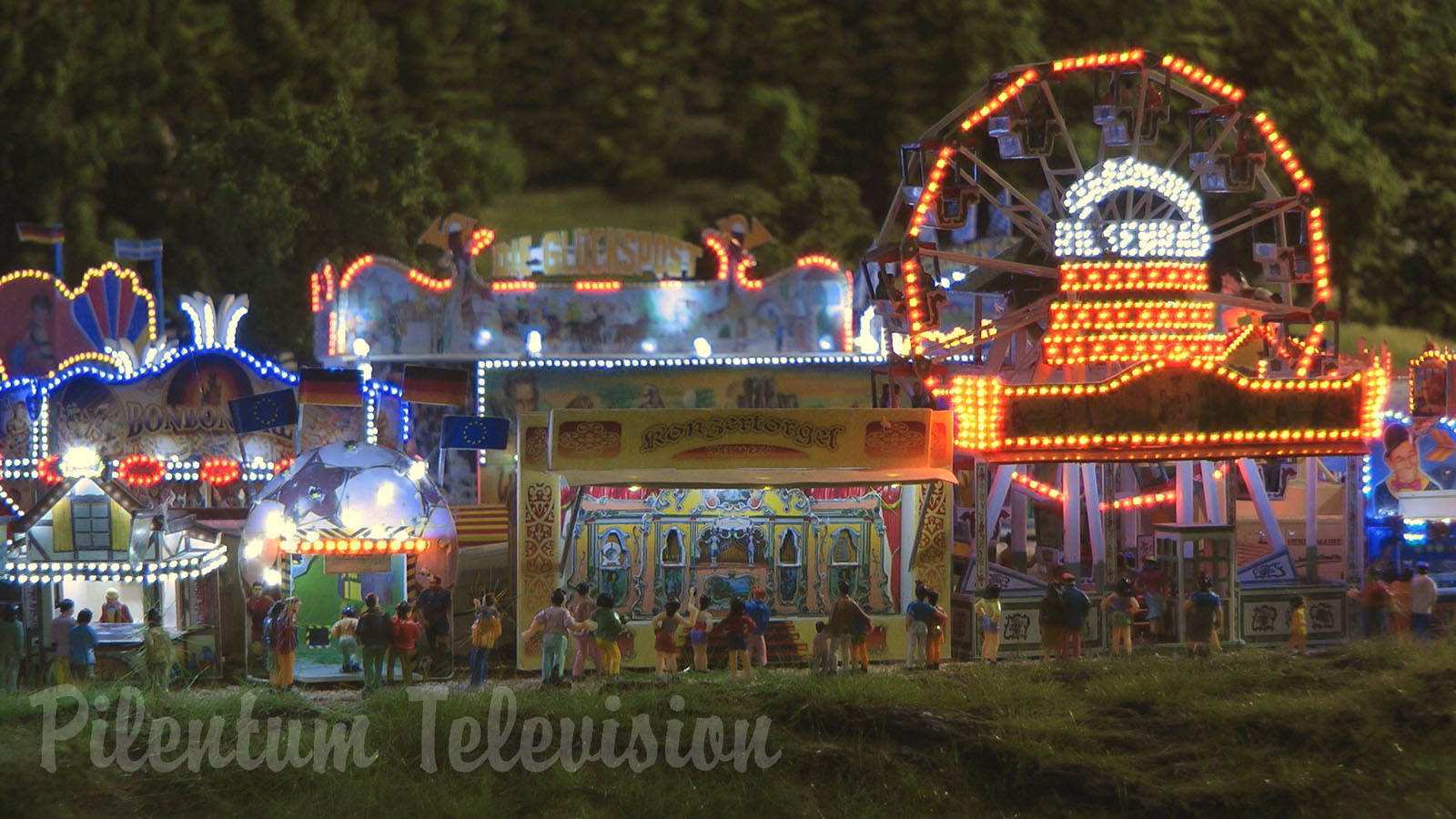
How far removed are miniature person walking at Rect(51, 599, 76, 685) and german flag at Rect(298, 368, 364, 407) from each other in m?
4.29

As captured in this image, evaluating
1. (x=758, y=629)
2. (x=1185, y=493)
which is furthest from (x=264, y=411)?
(x=1185, y=493)

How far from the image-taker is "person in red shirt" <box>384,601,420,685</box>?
726 inches

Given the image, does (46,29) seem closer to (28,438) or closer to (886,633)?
(28,438)

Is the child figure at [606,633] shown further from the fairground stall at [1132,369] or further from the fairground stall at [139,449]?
the fairground stall at [1132,369]

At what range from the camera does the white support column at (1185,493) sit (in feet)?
73.7

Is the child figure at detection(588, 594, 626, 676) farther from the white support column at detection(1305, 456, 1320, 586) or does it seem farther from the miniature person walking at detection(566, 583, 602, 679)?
the white support column at detection(1305, 456, 1320, 586)

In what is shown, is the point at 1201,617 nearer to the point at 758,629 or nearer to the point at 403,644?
the point at 758,629

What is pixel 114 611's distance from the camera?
19.2 metres

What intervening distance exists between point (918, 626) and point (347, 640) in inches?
262

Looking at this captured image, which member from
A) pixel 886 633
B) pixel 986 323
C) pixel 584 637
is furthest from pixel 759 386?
pixel 584 637

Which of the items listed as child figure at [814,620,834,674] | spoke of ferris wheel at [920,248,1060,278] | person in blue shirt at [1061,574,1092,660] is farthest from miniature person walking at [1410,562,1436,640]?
child figure at [814,620,834,674]

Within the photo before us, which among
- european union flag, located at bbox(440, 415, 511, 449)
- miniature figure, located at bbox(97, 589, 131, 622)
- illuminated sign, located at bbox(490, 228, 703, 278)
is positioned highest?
illuminated sign, located at bbox(490, 228, 703, 278)

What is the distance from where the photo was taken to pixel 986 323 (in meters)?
22.9

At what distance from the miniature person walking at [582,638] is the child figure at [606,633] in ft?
0.17
